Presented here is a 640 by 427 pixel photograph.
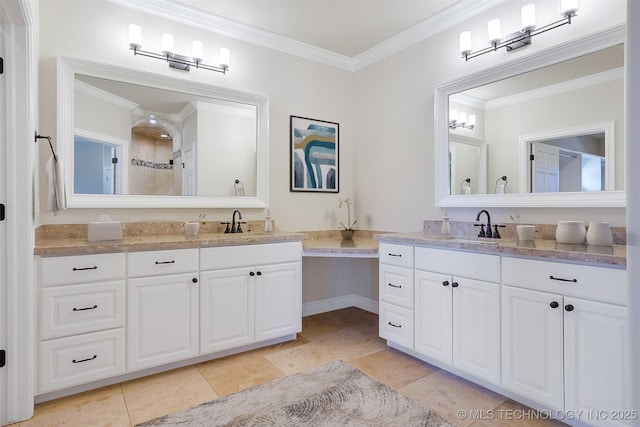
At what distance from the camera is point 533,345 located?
1858 millimetres

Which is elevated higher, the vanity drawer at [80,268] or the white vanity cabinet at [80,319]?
the vanity drawer at [80,268]

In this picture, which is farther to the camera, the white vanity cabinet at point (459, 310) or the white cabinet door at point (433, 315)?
the white cabinet door at point (433, 315)

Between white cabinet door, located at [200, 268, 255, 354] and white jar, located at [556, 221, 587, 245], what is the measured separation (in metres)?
2.06

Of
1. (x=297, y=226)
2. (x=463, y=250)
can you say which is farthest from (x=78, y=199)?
(x=463, y=250)

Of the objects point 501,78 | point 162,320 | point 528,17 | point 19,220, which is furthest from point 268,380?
point 528,17

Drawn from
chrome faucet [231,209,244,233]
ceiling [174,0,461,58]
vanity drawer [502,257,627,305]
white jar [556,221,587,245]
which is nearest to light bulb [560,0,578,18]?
ceiling [174,0,461,58]

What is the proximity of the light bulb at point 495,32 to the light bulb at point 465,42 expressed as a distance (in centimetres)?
18

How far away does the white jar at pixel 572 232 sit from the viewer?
207cm

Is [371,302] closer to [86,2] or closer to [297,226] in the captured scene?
[297,226]

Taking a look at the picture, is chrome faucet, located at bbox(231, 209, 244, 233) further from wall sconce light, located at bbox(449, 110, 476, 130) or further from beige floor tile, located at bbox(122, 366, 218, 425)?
wall sconce light, located at bbox(449, 110, 476, 130)

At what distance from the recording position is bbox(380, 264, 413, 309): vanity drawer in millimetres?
2533

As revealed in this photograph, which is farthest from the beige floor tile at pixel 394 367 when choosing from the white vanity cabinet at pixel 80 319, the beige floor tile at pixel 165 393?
the white vanity cabinet at pixel 80 319

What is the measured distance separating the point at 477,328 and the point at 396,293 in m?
0.64

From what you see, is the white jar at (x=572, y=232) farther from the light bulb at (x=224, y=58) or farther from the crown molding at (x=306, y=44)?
the light bulb at (x=224, y=58)
